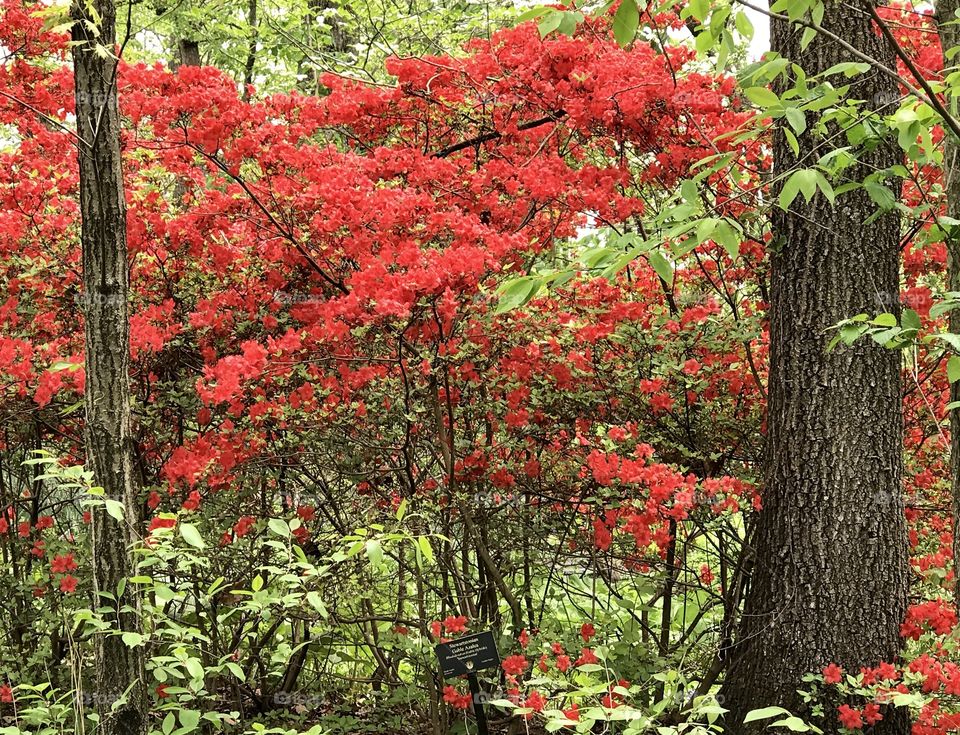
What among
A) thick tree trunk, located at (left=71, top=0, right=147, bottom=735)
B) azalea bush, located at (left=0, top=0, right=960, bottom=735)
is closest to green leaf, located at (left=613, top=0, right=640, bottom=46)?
azalea bush, located at (left=0, top=0, right=960, bottom=735)

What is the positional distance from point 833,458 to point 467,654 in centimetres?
162

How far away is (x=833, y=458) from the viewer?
360 centimetres

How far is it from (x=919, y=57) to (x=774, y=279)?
4.76 ft

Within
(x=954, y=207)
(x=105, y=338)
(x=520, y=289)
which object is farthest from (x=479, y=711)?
(x=954, y=207)

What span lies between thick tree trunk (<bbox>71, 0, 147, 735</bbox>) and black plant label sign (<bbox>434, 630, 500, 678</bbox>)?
3.43 ft

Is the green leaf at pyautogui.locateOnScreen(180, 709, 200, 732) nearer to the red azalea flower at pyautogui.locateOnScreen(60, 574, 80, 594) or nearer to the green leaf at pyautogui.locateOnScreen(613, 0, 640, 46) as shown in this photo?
the red azalea flower at pyautogui.locateOnScreen(60, 574, 80, 594)

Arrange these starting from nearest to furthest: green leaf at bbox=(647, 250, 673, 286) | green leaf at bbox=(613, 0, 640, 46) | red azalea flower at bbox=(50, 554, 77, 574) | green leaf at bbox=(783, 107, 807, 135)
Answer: green leaf at bbox=(613, 0, 640, 46)
green leaf at bbox=(647, 250, 673, 286)
green leaf at bbox=(783, 107, 807, 135)
red azalea flower at bbox=(50, 554, 77, 574)

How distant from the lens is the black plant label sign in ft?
10.8

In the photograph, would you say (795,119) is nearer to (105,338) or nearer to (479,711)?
(105,338)

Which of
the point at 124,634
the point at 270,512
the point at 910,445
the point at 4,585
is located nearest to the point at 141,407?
the point at 270,512

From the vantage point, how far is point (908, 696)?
286 centimetres

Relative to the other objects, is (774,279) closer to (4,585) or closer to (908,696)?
(908,696)

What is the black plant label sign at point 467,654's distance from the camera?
330cm

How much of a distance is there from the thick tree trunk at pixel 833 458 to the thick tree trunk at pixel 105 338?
91.1 inches
